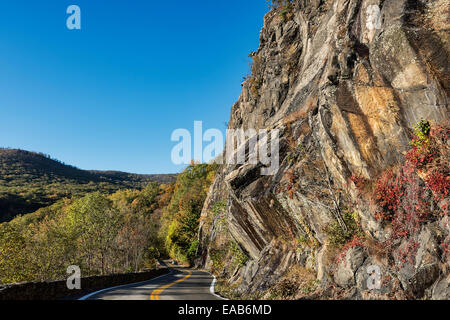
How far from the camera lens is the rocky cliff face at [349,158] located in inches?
319

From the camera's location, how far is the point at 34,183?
435 feet

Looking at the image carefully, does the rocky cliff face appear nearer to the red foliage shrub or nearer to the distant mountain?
the red foliage shrub

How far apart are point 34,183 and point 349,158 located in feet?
542

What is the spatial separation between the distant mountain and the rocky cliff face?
10963 centimetres

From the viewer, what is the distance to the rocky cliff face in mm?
8102

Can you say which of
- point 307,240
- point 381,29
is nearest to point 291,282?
point 307,240

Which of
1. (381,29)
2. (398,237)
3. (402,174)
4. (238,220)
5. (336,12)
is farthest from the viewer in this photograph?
(238,220)

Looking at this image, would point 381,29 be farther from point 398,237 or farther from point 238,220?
point 238,220

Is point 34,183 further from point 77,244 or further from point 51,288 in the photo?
point 51,288

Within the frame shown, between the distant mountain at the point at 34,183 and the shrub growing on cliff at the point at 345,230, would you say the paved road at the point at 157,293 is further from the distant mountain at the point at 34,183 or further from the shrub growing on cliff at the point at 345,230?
the distant mountain at the point at 34,183

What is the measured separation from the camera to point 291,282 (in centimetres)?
1111
